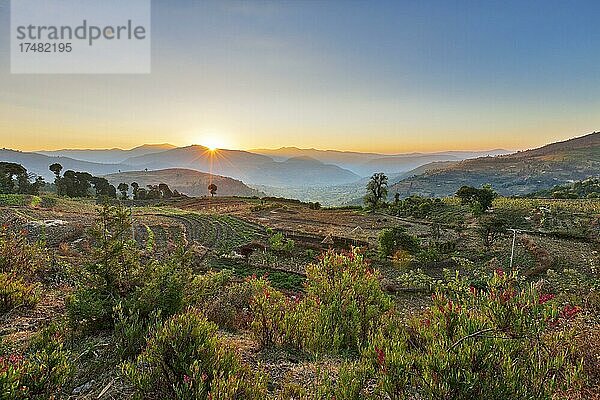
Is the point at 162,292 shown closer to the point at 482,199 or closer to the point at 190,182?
the point at 482,199

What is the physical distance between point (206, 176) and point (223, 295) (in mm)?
196068

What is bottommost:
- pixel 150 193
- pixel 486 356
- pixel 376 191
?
pixel 150 193

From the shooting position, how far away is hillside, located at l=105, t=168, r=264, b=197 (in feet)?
554

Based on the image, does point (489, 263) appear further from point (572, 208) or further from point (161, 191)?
point (161, 191)

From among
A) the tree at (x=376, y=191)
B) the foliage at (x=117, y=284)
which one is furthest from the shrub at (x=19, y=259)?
the tree at (x=376, y=191)

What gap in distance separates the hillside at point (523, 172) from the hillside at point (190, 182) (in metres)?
75.3

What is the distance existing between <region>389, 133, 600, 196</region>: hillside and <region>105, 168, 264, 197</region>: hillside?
247 feet

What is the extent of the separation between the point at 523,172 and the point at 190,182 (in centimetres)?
15371

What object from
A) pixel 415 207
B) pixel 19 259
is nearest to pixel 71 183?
pixel 415 207

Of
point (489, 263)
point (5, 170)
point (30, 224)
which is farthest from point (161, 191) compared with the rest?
point (489, 263)

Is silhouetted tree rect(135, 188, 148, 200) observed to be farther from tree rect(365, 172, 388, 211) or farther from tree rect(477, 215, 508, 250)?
tree rect(477, 215, 508, 250)

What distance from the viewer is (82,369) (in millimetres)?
3842

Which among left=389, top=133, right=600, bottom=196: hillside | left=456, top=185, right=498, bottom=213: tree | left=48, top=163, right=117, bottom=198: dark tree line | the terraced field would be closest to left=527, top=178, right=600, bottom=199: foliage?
left=456, top=185, right=498, bottom=213: tree

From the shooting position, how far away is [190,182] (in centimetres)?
18725
